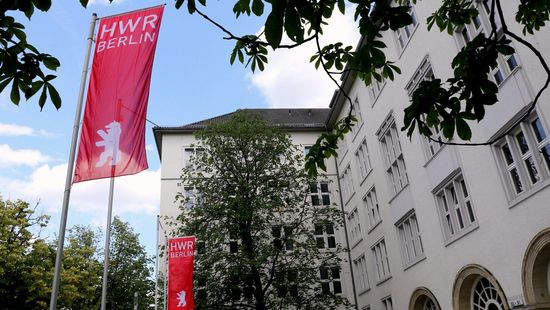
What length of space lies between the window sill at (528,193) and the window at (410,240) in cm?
Answer: 708

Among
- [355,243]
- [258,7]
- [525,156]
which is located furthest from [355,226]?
[258,7]

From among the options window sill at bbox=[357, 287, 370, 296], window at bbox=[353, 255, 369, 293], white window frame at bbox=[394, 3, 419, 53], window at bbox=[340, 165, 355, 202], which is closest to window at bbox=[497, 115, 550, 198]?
white window frame at bbox=[394, 3, 419, 53]

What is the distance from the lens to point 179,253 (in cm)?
Answer: 1978

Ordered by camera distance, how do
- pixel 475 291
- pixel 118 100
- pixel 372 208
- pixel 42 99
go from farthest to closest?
pixel 372 208 < pixel 475 291 < pixel 118 100 < pixel 42 99

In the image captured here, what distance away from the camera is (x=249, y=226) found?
Answer: 23.8 meters

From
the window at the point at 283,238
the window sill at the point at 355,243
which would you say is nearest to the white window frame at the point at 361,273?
the window sill at the point at 355,243

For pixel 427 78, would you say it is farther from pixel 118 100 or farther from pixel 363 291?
pixel 363 291

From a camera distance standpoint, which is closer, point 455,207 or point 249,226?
point 455,207

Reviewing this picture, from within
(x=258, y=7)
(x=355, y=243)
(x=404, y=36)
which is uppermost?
(x=404, y=36)

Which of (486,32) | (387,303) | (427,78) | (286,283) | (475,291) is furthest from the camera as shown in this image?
(387,303)

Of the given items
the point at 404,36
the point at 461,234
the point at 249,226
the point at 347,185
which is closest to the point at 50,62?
the point at 461,234

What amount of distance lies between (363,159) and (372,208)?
3231mm

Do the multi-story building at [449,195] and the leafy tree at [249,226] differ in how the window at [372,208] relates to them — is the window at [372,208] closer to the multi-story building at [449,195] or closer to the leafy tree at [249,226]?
the multi-story building at [449,195]

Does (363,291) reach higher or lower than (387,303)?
higher
